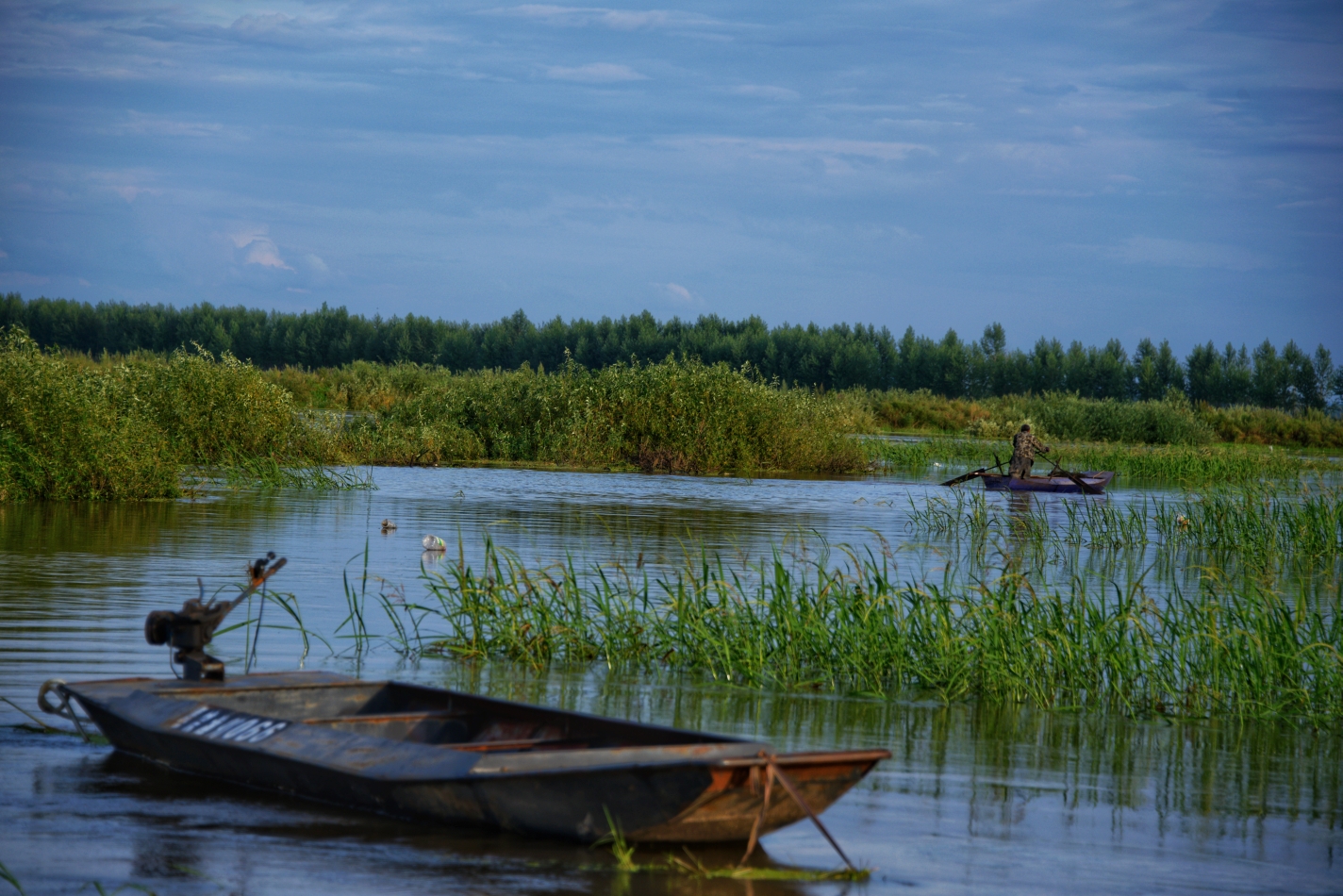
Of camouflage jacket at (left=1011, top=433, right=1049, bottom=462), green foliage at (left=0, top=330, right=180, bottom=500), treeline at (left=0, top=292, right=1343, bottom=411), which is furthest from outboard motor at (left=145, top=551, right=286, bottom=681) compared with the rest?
treeline at (left=0, top=292, right=1343, bottom=411)

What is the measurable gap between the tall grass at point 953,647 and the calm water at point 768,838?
287mm

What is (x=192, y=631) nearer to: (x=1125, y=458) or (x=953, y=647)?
(x=953, y=647)

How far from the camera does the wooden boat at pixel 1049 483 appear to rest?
26.5m

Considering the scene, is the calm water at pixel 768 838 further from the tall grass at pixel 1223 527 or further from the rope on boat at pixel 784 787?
the tall grass at pixel 1223 527

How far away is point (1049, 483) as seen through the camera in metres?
26.8

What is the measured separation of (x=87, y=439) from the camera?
20.1 metres

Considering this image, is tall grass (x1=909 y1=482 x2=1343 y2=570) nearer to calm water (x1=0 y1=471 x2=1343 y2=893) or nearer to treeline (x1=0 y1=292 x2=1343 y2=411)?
calm water (x1=0 y1=471 x2=1343 y2=893)

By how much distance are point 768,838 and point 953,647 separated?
11.1 ft

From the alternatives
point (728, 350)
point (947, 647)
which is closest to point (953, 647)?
point (947, 647)

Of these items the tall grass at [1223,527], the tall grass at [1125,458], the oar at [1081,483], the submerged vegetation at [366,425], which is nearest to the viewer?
the tall grass at [1223,527]

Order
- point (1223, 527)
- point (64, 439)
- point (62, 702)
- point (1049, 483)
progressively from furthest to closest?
1. point (1049, 483)
2. point (64, 439)
3. point (1223, 527)
4. point (62, 702)

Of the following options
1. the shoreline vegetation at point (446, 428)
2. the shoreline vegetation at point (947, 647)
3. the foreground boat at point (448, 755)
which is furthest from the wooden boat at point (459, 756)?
the shoreline vegetation at point (446, 428)

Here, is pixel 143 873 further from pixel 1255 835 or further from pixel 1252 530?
pixel 1252 530

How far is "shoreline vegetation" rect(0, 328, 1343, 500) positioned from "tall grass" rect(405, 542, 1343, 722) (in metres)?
11.1
